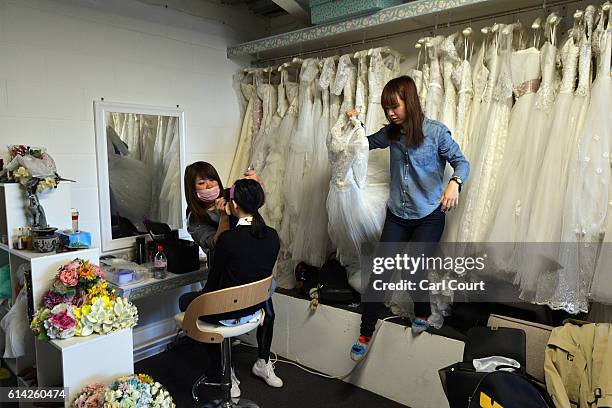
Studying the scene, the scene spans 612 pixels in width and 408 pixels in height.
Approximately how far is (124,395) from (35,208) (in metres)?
1.09

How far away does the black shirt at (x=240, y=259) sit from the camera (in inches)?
82.4

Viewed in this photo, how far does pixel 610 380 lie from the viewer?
1.55 metres

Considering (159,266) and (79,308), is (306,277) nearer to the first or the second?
(159,266)

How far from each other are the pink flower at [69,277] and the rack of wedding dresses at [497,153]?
1.30 meters

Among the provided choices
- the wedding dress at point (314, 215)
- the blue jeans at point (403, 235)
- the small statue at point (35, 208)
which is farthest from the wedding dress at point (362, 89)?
the small statue at point (35, 208)

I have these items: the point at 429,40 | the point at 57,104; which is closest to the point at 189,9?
the point at 57,104

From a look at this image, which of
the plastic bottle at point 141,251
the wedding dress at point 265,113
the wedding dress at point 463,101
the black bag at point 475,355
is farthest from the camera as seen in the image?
the wedding dress at point 265,113

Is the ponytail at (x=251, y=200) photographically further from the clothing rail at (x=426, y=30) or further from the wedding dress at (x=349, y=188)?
the clothing rail at (x=426, y=30)

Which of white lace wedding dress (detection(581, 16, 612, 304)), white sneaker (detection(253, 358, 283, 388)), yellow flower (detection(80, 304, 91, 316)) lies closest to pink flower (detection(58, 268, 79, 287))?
yellow flower (detection(80, 304, 91, 316))

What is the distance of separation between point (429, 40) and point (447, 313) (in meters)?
1.56

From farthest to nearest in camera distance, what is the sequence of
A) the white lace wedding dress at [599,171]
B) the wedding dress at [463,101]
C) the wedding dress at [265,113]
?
the wedding dress at [265,113] → the wedding dress at [463,101] → the white lace wedding dress at [599,171]

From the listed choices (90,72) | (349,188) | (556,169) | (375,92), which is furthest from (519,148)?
(90,72)

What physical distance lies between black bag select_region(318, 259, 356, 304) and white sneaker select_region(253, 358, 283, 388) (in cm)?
52

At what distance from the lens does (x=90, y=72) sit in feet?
9.07
